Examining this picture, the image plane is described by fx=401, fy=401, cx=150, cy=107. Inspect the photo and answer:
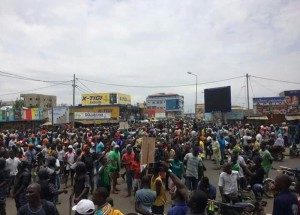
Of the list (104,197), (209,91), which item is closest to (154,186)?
(104,197)

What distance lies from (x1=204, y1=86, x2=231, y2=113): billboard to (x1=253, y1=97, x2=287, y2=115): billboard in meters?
17.6

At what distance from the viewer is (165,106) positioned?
5507 inches

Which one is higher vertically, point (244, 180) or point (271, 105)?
point (271, 105)

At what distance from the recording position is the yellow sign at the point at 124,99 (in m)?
72.5

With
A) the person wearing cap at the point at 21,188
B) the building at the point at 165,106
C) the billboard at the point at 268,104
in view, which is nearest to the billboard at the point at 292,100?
the billboard at the point at 268,104

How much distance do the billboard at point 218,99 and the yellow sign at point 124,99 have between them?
24.5m

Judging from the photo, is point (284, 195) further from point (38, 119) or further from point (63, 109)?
point (38, 119)

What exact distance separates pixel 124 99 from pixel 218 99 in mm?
28040

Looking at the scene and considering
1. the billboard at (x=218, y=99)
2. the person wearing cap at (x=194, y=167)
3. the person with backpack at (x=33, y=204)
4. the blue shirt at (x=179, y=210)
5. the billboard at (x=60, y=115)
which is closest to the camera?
the person with backpack at (x=33, y=204)

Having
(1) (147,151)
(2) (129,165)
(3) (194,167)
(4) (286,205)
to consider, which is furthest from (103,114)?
(4) (286,205)

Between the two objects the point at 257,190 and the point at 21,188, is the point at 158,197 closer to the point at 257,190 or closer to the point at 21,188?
the point at 21,188

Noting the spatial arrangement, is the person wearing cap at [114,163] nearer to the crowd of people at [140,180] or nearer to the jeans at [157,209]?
the crowd of people at [140,180]

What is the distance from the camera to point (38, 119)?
5434cm

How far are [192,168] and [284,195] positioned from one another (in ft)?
20.6
